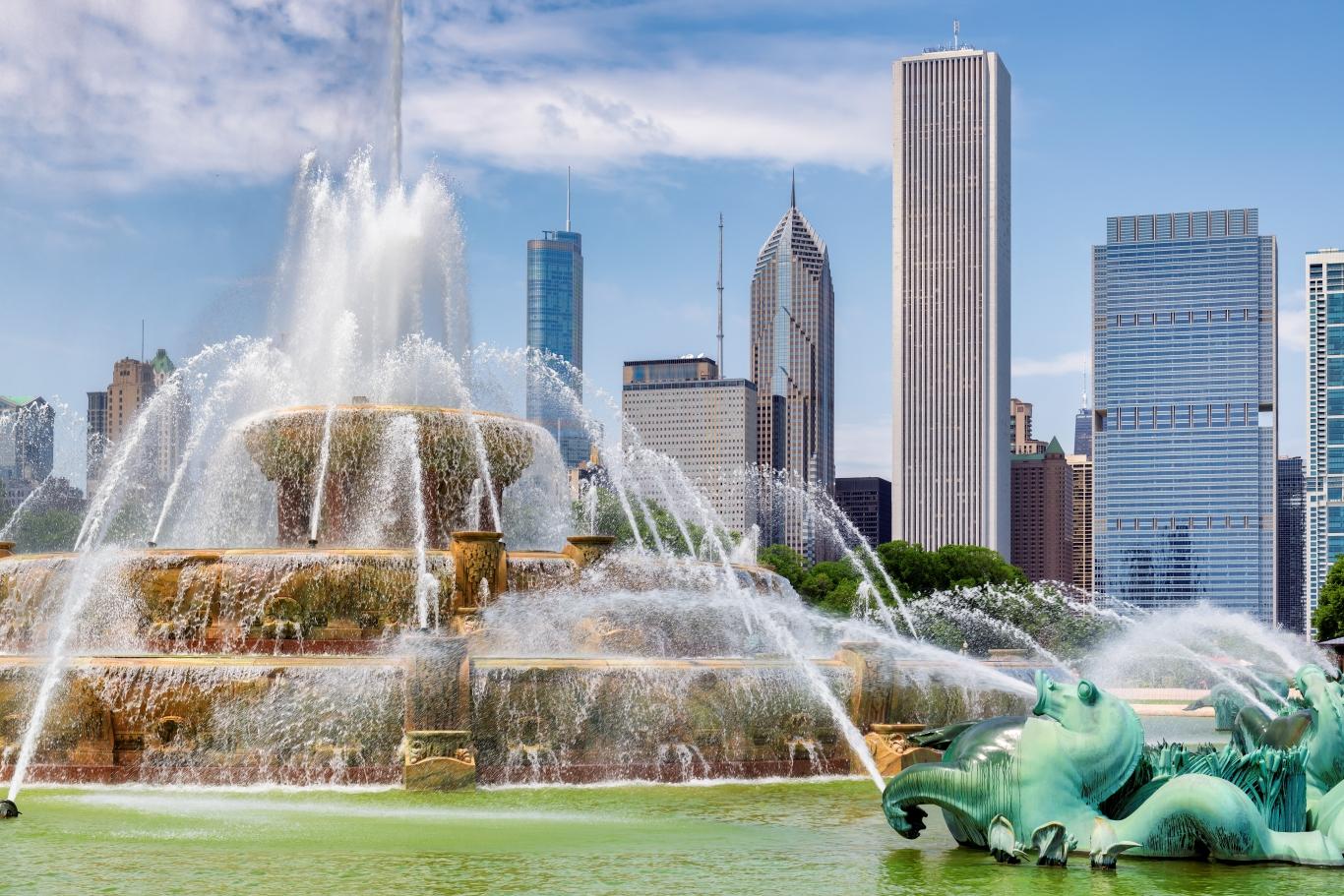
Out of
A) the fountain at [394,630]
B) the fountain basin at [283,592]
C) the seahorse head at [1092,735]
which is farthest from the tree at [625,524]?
the seahorse head at [1092,735]

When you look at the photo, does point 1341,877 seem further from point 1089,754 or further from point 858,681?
point 858,681

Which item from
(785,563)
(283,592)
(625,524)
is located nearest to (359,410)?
(283,592)

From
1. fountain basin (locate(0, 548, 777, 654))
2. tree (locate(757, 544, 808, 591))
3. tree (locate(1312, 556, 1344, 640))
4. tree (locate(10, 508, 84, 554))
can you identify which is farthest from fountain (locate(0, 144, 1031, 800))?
tree (locate(757, 544, 808, 591))

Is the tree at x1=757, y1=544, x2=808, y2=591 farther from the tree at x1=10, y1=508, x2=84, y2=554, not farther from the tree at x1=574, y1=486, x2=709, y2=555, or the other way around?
the tree at x1=10, y1=508, x2=84, y2=554

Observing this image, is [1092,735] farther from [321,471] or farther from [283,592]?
[321,471]

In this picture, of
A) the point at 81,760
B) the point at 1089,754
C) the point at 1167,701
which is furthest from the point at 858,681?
the point at 1167,701
